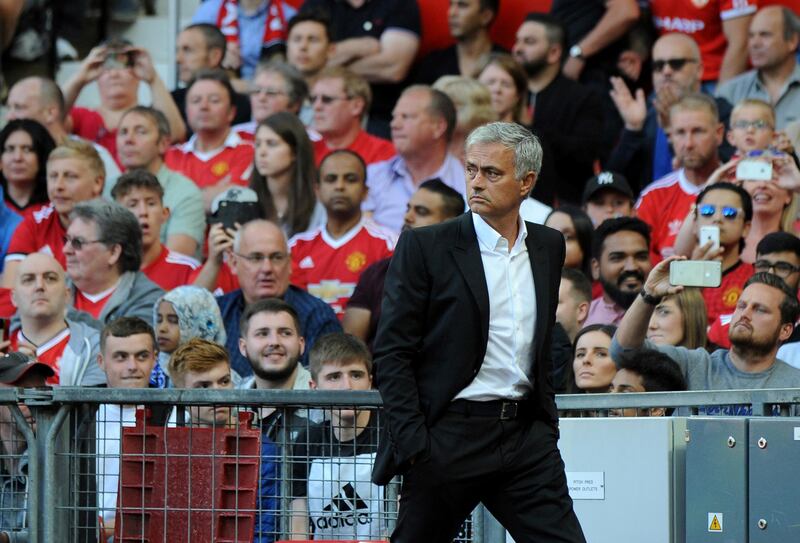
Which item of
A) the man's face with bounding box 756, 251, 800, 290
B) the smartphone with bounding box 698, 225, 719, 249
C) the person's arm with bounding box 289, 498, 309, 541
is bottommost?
the person's arm with bounding box 289, 498, 309, 541

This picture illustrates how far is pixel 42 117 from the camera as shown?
12.6 m

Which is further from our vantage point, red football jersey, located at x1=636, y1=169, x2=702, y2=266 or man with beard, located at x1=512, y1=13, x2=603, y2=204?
man with beard, located at x1=512, y1=13, x2=603, y2=204

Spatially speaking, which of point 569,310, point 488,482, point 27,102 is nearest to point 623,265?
point 569,310

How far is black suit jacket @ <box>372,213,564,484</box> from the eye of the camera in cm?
528

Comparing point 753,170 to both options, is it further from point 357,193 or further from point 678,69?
point 357,193

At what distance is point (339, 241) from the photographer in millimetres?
10750

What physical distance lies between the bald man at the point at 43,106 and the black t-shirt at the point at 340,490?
21.4ft

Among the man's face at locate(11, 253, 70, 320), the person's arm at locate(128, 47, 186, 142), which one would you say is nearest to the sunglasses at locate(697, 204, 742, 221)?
the man's face at locate(11, 253, 70, 320)

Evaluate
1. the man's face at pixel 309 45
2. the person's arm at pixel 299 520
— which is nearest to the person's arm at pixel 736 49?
the man's face at pixel 309 45

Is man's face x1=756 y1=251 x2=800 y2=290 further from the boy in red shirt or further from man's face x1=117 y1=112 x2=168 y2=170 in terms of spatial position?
man's face x1=117 y1=112 x2=168 y2=170

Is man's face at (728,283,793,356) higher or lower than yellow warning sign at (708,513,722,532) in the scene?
higher

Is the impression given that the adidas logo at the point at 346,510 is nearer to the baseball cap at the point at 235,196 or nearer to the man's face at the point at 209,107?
the baseball cap at the point at 235,196

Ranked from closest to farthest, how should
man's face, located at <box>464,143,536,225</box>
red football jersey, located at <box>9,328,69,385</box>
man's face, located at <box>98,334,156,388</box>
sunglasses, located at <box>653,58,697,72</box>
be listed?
man's face, located at <box>464,143,536,225</box> → man's face, located at <box>98,334,156,388</box> → red football jersey, located at <box>9,328,69,385</box> → sunglasses, located at <box>653,58,697,72</box>

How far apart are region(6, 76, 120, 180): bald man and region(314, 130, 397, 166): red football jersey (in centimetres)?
160
